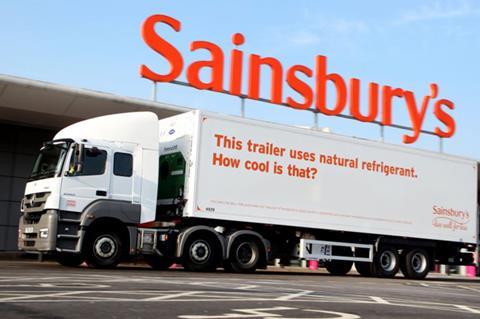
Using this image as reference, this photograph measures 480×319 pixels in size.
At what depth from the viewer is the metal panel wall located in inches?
1021

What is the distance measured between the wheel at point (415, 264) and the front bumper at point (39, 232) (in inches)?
410

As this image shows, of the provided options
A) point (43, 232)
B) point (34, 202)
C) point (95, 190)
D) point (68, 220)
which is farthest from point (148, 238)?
point (34, 202)

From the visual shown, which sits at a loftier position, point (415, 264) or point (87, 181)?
point (87, 181)

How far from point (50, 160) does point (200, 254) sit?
400cm

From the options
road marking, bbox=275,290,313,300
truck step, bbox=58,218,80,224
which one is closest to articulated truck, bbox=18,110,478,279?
truck step, bbox=58,218,80,224

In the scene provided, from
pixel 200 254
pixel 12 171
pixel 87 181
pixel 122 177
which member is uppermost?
pixel 12 171

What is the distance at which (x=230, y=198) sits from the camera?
16.3 metres

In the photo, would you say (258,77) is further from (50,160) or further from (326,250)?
(50,160)

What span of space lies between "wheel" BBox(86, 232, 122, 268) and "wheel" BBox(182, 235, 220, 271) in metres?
1.59

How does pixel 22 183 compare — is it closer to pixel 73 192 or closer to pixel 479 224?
pixel 73 192

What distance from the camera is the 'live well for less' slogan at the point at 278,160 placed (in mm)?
16312

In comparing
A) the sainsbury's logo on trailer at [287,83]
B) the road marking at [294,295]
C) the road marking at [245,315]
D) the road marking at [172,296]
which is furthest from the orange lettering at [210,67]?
the road marking at [245,315]

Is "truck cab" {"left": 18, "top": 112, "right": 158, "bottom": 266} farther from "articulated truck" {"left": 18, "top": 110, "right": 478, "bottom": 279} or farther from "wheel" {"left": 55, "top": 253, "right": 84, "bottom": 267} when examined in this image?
"wheel" {"left": 55, "top": 253, "right": 84, "bottom": 267}

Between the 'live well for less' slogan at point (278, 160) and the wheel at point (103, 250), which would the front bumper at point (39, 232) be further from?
the 'live well for less' slogan at point (278, 160)
